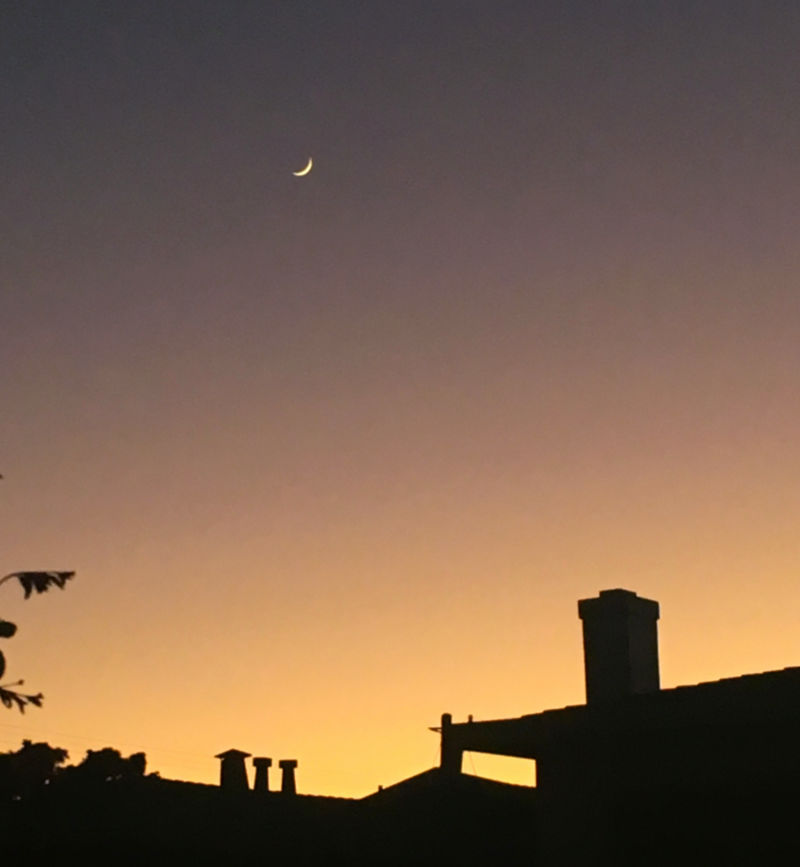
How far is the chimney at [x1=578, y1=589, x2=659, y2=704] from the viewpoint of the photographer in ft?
58.0

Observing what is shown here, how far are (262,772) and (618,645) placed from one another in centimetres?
1924

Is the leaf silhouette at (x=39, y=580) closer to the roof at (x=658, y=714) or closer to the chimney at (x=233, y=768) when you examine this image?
the roof at (x=658, y=714)

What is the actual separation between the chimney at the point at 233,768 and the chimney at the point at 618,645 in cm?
1887

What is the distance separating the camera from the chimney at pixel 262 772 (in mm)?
34688

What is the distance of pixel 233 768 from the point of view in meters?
35.4

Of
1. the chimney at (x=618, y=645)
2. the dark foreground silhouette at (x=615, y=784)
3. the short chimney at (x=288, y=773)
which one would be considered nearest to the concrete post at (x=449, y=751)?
the dark foreground silhouette at (x=615, y=784)

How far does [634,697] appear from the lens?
664 inches

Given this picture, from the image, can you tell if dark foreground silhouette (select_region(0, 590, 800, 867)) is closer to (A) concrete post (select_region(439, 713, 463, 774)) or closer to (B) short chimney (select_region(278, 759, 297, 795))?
(A) concrete post (select_region(439, 713, 463, 774))

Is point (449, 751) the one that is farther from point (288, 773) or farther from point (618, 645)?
point (288, 773)

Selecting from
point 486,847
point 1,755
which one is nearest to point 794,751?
point 1,755

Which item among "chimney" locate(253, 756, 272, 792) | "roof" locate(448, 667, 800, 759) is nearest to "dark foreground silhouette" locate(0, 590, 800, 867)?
"roof" locate(448, 667, 800, 759)

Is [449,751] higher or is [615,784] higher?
[449,751]

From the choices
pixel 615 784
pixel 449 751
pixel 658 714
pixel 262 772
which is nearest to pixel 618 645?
pixel 658 714

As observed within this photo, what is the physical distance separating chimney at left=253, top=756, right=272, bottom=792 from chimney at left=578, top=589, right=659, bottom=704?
60.0ft
